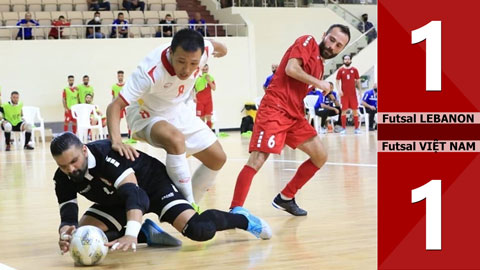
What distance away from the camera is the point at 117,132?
16.8 ft

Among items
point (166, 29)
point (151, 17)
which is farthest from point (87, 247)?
point (151, 17)

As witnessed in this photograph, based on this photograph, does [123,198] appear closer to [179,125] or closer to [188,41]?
[188,41]

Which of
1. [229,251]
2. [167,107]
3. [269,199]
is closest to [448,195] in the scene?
[229,251]

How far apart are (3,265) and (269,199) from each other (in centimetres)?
332

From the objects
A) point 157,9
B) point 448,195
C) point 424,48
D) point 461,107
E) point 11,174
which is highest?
point 157,9

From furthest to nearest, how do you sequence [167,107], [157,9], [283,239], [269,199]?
[157,9]
[269,199]
[167,107]
[283,239]

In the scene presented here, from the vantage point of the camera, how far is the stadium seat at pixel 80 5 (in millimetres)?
24875

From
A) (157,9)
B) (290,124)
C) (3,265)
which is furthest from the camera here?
(157,9)

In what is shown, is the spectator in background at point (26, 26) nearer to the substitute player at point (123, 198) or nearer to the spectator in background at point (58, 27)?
the spectator in background at point (58, 27)

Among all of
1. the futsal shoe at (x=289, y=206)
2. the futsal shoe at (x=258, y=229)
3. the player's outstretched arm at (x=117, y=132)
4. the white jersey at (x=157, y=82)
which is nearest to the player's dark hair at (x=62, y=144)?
the player's outstretched arm at (x=117, y=132)

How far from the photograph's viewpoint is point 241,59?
2609cm

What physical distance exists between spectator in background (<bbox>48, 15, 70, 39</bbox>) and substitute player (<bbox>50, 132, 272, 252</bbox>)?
62.4ft

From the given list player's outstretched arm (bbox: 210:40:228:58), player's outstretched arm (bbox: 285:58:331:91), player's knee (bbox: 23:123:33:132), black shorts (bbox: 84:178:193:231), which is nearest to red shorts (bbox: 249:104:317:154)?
player's outstretched arm (bbox: 285:58:331:91)

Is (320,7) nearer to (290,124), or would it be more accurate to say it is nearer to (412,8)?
(290,124)
